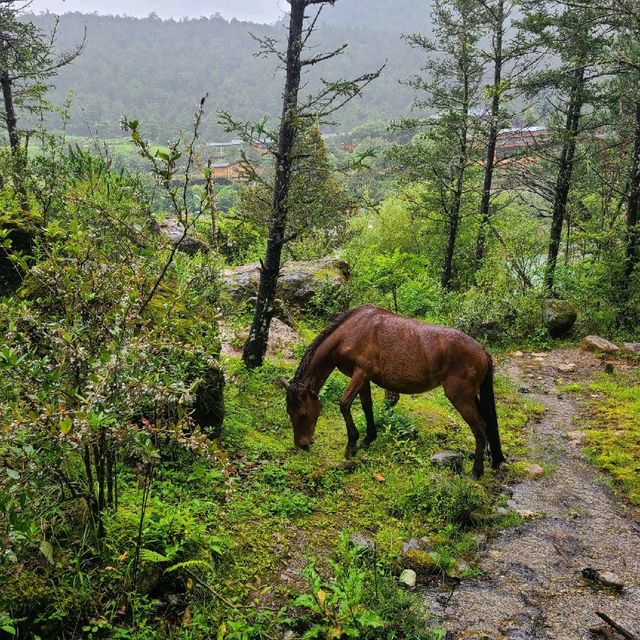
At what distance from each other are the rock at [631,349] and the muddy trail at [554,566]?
559cm

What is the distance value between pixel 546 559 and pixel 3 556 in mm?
4156

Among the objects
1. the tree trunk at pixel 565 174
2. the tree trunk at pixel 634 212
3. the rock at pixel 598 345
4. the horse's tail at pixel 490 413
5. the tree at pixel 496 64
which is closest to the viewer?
the horse's tail at pixel 490 413

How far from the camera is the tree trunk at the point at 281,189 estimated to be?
7012 millimetres

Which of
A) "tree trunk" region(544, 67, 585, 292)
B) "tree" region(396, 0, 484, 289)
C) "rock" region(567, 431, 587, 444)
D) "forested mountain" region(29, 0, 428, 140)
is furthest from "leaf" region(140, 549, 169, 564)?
"forested mountain" region(29, 0, 428, 140)

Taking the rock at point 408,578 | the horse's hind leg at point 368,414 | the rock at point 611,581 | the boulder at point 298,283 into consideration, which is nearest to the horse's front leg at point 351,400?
the horse's hind leg at point 368,414

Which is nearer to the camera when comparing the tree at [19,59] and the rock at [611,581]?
the rock at [611,581]

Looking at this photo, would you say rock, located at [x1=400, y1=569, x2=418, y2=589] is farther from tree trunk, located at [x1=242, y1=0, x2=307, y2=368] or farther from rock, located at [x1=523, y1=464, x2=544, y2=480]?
tree trunk, located at [x1=242, y1=0, x2=307, y2=368]

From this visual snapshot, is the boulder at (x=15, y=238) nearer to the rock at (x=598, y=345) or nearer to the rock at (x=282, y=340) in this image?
the rock at (x=282, y=340)

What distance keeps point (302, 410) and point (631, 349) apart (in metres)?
9.10

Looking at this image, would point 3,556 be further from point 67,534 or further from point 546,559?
point 546,559

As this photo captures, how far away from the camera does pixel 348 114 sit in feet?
375

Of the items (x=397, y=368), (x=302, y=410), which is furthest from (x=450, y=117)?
(x=302, y=410)

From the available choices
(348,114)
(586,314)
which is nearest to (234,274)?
(586,314)

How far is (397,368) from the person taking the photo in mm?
5887
